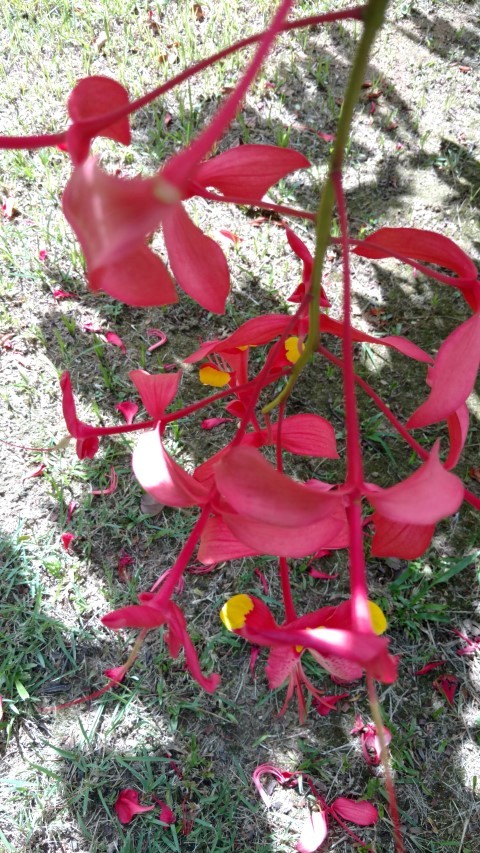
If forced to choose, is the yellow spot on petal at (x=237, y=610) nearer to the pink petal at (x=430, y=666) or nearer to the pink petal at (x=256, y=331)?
the pink petal at (x=256, y=331)

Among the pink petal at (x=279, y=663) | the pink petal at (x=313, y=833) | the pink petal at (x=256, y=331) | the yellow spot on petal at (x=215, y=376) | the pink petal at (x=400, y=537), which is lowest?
the pink petal at (x=313, y=833)

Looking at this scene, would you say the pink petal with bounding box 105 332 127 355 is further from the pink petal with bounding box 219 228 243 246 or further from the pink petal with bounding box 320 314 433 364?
the pink petal with bounding box 320 314 433 364

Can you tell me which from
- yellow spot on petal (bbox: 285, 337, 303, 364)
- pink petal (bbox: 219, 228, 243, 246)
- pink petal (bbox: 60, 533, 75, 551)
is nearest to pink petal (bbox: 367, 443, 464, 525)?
yellow spot on petal (bbox: 285, 337, 303, 364)

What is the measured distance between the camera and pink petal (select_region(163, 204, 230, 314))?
0.79 m

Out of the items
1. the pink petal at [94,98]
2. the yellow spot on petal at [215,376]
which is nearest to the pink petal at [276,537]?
the pink petal at [94,98]

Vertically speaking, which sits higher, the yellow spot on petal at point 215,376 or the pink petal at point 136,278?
the pink petal at point 136,278

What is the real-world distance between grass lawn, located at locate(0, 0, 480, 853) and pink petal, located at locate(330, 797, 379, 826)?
0.09 feet

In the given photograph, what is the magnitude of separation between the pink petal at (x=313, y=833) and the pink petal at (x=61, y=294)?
1.78 metres

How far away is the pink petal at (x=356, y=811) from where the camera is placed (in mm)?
1617

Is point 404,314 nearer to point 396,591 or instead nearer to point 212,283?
point 396,591

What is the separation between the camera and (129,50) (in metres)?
3.05

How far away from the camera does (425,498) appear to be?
61cm

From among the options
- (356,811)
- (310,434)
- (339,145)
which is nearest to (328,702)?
(356,811)

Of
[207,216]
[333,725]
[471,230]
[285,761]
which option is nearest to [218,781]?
[285,761]
